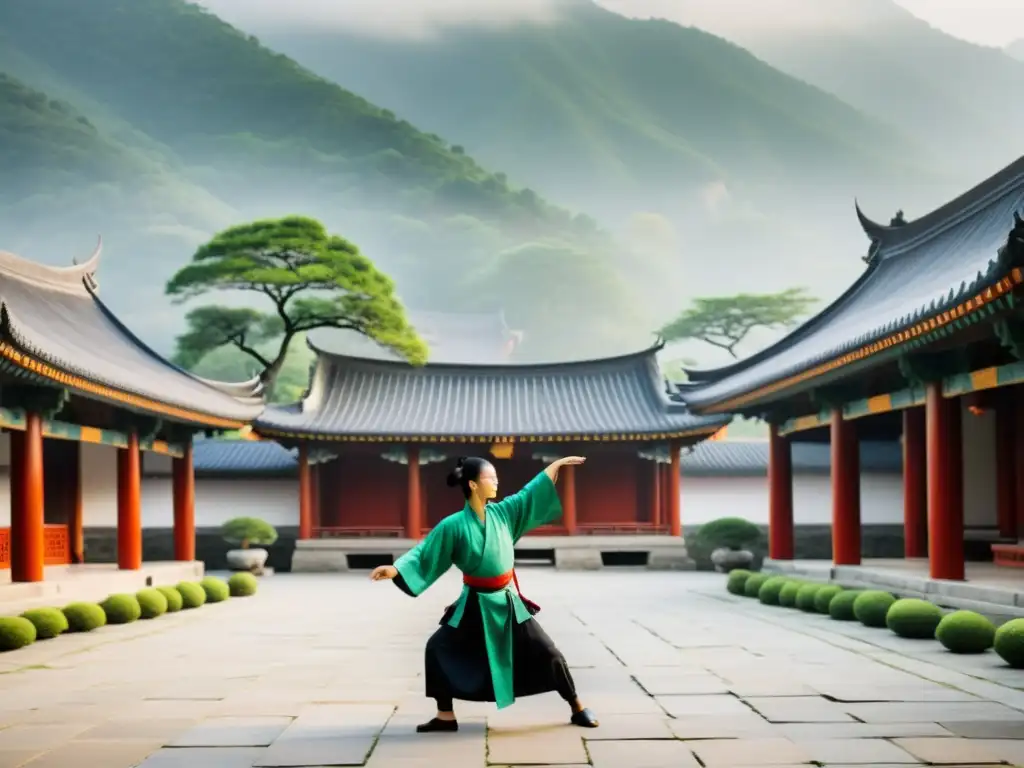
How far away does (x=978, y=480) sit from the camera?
23172 mm

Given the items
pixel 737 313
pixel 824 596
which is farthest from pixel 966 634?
pixel 737 313

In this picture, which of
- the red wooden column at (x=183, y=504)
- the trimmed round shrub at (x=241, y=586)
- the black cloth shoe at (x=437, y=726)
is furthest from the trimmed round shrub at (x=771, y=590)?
the red wooden column at (x=183, y=504)

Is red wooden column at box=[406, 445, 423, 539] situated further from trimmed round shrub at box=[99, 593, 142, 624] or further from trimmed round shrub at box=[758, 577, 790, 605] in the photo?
trimmed round shrub at box=[99, 593, 142, 624]

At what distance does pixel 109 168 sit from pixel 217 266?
241 feet

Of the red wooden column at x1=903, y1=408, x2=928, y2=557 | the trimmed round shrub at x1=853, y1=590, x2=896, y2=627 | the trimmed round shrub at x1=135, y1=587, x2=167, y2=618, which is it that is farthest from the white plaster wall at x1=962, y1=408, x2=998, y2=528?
the trimmed round shrub at x1=135, y1=587, x2=167, y2=618

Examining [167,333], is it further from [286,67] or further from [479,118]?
[479,118]

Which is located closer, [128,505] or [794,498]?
[128,505]

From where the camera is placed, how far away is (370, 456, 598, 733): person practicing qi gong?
731 cm

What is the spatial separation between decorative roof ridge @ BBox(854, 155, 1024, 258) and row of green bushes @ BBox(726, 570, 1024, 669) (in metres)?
6.57

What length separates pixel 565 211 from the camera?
416 feet

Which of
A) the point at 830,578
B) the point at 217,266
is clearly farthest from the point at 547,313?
the point at 830,578

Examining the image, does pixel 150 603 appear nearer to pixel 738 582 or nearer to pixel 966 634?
pixel 738 582

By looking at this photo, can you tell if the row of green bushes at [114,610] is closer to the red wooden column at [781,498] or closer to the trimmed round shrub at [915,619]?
the trimmed round shrub at [915,619]

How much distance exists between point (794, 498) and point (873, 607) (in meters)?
18.2
